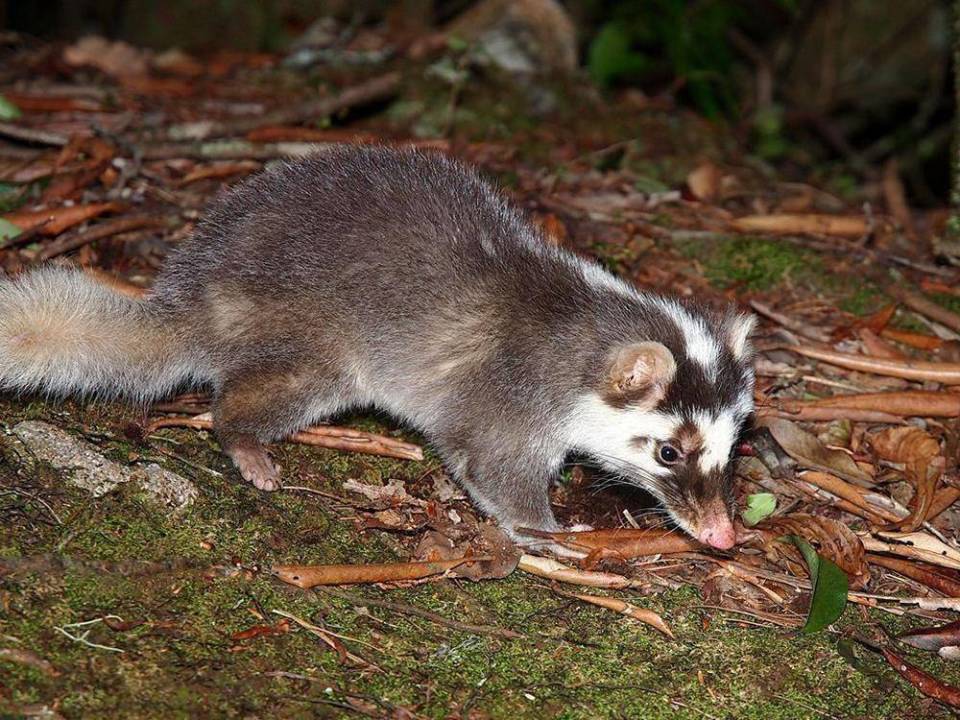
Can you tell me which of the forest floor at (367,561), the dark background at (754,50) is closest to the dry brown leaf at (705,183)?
the forest floor at (367,561)

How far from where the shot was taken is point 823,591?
4656 mm

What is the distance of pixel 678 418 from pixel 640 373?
28 centimetres

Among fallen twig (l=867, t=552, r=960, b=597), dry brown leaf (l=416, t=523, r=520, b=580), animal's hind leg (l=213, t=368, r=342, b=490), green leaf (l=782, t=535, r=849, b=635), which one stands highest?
animal's hind leg (l=213, t=368, r=342, b=490)

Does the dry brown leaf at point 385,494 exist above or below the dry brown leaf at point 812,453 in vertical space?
above

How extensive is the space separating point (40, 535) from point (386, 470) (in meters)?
1.70

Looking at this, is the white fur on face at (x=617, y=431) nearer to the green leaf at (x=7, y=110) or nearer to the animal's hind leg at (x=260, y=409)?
the animal's hind leg at (x=260, y=409)

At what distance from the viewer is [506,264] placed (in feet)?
17.6

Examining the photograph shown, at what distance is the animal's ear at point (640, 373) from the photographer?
4.88 metres

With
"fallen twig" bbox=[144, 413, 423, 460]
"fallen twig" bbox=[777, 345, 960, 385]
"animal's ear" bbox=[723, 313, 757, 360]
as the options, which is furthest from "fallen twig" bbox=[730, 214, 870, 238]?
"fallen twig" bbox=[144, 413, 423, 460]

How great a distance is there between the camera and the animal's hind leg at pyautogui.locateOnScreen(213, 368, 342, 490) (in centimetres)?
510

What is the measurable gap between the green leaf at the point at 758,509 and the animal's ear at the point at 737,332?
68 cm

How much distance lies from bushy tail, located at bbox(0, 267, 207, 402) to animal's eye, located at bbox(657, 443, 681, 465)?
2.27 m

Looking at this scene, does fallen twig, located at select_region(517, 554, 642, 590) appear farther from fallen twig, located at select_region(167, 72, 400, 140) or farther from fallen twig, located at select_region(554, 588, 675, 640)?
fallen twig, located at select_region(167, 72, 400, 140)

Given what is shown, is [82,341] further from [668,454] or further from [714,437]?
[714,437]
